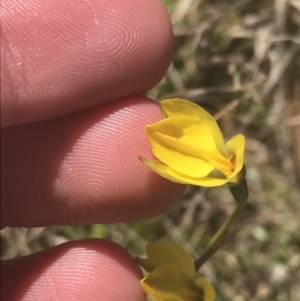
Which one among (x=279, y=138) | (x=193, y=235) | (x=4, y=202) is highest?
(x=4, y=202)

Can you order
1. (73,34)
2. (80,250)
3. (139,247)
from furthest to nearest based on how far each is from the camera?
(139,247)
(80,250)
(73,34)

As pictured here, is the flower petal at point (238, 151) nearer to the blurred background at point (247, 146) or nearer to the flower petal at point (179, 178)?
the flower petal at point (179, 178)

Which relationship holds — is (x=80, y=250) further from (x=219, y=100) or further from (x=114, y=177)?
(x=219, y=100)

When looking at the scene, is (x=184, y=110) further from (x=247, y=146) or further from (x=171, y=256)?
(x=247, y=146)

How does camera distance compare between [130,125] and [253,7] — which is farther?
[253,7]

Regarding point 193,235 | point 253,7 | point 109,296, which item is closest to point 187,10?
point 253,7

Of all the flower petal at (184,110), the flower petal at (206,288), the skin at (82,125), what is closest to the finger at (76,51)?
Answer: the skin at (82,125)

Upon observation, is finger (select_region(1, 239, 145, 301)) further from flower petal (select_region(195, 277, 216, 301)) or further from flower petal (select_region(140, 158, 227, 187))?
flower petal (select_region(140, 158, 227, 187))
